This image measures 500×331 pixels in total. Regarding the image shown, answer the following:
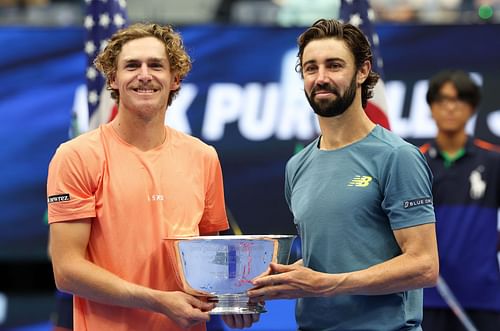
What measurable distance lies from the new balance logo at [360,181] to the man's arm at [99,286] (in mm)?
666

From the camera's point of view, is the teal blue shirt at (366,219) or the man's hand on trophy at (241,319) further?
the man's hand on trophy at (241,319)

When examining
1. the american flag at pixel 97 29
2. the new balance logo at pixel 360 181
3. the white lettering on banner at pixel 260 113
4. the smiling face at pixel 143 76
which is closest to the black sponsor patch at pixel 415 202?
the new balance logo at pixel 360 181

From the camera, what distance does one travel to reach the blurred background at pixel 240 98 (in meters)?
7.86

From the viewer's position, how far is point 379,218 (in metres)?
3.79

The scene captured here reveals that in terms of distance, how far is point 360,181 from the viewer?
3.80 m

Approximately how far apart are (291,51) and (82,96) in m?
1.58

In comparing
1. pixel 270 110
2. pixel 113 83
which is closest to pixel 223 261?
pixel 113 83

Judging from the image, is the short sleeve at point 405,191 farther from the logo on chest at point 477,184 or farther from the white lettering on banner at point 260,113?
the white lettering on banner at point 260,113

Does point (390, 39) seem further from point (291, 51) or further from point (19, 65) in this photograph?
point (19, 65)

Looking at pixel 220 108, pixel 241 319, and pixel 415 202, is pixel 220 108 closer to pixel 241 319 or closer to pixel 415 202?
pixel 241 319

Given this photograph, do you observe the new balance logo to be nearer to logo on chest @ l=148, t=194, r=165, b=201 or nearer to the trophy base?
the trophy base

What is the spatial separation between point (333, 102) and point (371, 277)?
2.12 ft

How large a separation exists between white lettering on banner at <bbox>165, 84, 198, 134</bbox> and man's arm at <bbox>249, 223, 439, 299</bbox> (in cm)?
425

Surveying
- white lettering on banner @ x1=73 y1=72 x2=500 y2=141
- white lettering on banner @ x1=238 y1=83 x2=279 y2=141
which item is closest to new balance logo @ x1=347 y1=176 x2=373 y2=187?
white lettering on banner @ x1=73 y1=72 x2=500 y2=141
